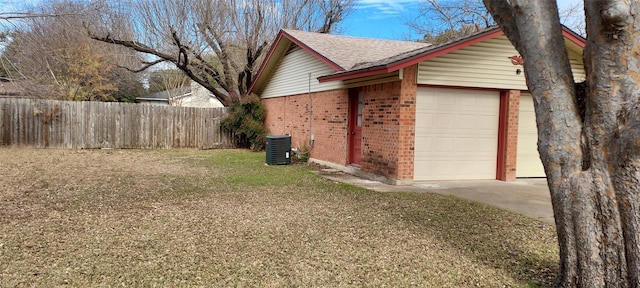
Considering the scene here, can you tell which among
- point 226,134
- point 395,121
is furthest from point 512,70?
point 226,134

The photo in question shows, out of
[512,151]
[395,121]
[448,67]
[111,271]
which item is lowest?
[111,271]

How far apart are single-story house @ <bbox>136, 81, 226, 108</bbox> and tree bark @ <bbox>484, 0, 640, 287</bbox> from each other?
3476 cm

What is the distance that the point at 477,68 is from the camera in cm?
939

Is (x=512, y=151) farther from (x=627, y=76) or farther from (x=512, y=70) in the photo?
(x=627, y=76)

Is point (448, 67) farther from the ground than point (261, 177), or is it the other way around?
point (448, 67)

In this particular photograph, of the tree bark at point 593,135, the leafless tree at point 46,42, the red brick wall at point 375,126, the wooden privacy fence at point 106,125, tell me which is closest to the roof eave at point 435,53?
the red brick wall at point 375,126

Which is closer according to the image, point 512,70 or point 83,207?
A: point 83,207

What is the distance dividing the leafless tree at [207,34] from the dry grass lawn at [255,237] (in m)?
11.5

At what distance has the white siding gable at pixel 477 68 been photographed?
9.09 metres

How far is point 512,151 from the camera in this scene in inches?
387

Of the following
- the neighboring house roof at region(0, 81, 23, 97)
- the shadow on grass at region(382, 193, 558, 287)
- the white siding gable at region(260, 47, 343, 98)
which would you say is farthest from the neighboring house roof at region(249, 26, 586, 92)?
the neighboring house roof at region(0, 81, 23, 97)

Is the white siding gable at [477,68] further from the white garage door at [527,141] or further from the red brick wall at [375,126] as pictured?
the white garage door at [527,141]

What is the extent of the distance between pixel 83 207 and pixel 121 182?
2.41 meters

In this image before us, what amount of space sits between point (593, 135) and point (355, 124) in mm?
8159
